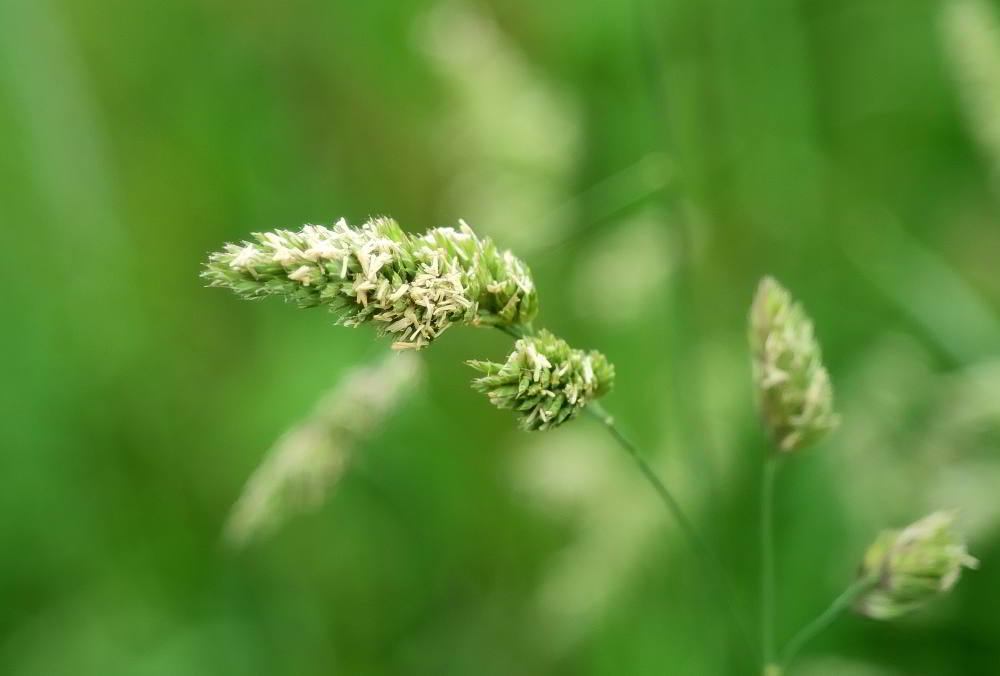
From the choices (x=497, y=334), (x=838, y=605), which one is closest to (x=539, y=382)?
(x=838, y=605)

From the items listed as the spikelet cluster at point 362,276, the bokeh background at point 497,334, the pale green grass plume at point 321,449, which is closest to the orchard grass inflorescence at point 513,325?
the spikelet cluster at point 362,276

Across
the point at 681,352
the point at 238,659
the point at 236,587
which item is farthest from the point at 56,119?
the point at 681,352

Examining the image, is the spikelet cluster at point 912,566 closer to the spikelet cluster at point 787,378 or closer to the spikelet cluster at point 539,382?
the spikelet cluster at point 787,378

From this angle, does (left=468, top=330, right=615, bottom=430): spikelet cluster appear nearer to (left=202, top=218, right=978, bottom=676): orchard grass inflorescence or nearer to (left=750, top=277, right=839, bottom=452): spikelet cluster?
(left=202, top=218, right=978, bottom=676): orchard grass inflorescence

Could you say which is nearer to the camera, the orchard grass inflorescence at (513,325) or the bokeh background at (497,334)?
the orchard grass inflorescence at (513,325)

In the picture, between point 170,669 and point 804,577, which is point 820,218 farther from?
point 170,669

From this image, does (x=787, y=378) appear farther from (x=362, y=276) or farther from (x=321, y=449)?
(x=321, y=449)
